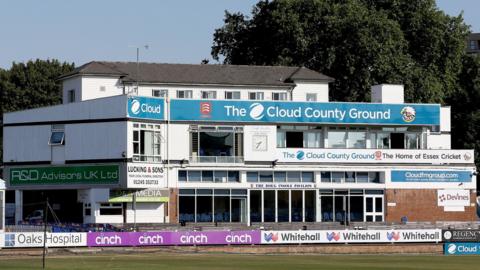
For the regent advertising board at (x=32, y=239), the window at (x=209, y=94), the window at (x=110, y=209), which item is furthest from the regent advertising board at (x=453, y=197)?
the regent advertising board at (x=32, y=239)

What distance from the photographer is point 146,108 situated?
3401 inches

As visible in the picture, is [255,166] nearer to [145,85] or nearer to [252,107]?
[252,107]

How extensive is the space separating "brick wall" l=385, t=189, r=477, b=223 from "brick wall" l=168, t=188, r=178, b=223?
16921 millimetres

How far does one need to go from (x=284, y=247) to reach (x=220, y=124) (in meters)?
15.5

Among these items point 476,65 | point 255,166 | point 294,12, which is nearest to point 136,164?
point 255,166

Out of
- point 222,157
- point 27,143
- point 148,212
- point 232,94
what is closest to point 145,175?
point 148,212

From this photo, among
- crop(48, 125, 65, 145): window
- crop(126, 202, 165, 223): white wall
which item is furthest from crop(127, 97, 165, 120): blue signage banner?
crop(48, 125, 65, 145): window

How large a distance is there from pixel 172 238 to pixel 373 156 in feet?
79.5

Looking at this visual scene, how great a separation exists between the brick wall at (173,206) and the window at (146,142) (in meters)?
2.70

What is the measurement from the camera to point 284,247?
77.0 m

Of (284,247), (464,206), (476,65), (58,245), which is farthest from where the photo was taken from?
(476,65)

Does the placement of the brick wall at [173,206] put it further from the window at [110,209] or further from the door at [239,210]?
the door at [239,210]

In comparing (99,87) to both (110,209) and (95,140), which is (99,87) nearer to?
(95,140)

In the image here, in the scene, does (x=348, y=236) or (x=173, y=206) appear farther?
(x=173, y=206)
